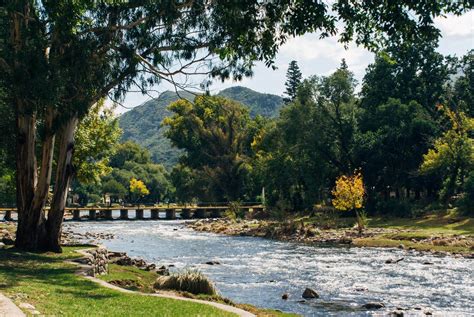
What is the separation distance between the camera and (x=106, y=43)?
73.6 feet

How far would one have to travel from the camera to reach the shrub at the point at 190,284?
18.6 m

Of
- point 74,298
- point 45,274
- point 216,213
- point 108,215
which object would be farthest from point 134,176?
point 74,298

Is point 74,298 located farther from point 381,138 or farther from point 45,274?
point 381,138

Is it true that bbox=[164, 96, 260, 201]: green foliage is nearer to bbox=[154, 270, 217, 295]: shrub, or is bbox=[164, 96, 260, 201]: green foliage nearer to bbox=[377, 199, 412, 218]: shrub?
bbox=[377, 199, 412, 218]: shrub

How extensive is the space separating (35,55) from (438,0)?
43.6 ft

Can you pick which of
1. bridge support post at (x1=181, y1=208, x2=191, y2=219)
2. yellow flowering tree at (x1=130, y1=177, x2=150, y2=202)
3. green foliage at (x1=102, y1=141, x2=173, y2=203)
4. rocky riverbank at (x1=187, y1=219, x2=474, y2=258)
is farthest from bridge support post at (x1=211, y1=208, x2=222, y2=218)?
yellow flowering tree at (x1=130, y1=177, x2=150, y2=202)

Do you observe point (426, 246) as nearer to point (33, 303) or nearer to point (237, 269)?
point (237, 269)

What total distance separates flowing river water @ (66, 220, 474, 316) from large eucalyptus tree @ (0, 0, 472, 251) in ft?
30.0

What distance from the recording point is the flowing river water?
71.2 ft

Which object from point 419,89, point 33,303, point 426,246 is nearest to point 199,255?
point 426,246

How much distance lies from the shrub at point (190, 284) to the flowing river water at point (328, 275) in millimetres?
3363

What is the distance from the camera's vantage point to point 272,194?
76000mm

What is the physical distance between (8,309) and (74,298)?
325cm

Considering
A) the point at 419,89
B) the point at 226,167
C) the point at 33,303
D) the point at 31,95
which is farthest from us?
the point at 226,167
